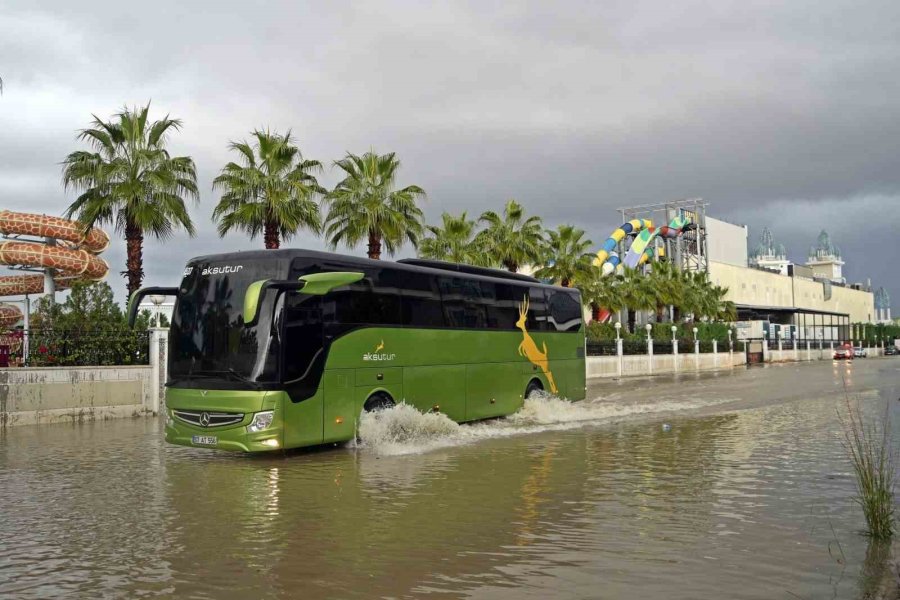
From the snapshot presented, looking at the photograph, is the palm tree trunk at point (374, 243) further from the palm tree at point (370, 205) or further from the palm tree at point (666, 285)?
the palm tree at point (666, 285)

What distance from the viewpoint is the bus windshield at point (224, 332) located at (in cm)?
1295

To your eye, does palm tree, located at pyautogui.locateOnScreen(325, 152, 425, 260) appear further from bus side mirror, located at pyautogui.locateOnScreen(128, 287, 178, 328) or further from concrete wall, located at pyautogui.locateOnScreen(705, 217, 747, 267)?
concrete wall, located at pyautogui.locateOnScreen(705, 217, 747, 267)

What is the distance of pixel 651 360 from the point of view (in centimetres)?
5828

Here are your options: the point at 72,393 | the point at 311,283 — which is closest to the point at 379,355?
the point at 311,283

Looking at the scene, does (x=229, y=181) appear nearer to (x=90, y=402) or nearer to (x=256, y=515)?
(x=90, y=402)

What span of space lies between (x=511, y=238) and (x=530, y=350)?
24.1m

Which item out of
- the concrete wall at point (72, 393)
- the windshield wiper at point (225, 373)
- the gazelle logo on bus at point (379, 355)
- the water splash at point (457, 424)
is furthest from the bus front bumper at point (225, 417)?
the concrete wall at point (72, 393)

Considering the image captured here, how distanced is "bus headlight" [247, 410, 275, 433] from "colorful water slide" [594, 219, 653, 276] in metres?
58.6

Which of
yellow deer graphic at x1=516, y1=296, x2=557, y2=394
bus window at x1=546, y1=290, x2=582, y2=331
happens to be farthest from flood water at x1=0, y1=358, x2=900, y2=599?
bus window at x1=546, y1=290, x2=582, y2=331

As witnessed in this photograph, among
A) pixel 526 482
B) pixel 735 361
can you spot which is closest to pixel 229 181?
pixel 526 482

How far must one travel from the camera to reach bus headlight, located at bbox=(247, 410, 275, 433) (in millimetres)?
12820

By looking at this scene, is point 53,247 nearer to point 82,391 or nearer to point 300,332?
point 82,391

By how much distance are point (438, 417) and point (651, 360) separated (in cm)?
4409

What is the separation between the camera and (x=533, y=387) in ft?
66.9
